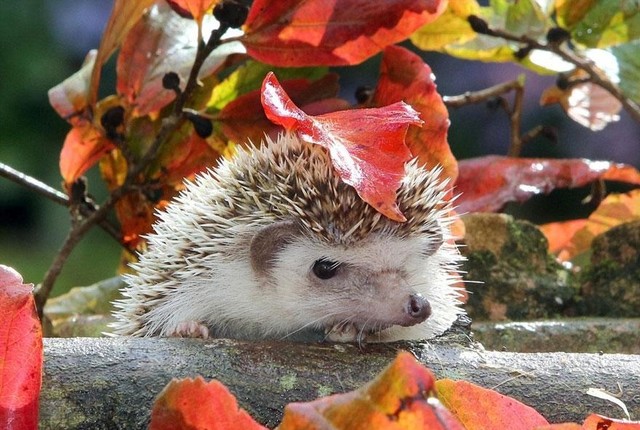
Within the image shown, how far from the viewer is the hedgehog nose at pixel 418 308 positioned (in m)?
1.23

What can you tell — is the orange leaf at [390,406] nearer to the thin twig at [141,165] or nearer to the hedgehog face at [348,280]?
the hedgehog face at [348,280]

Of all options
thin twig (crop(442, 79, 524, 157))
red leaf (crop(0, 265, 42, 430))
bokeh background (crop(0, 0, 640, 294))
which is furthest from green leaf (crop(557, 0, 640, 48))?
bokeh background (crop(0, 0, 640, 294))

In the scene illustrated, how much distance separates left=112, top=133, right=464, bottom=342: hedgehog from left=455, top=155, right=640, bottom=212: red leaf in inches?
10.7

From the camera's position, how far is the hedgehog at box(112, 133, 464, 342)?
1.26 m

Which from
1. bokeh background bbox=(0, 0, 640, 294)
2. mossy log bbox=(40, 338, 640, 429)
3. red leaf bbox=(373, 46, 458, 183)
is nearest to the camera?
mossy log bbox=(40, 338, 640, 429)

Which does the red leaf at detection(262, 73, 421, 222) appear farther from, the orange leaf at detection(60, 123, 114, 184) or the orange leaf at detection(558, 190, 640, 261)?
the orange leaf at detection(558, 190, 640, 261)

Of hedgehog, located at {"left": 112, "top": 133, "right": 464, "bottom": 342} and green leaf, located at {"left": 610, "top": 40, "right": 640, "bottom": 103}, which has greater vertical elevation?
hedgehog, located at {"left": 112, "top": 133, "right": 464, "bottom": 342}

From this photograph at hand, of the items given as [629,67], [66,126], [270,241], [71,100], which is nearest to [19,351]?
[270,241]

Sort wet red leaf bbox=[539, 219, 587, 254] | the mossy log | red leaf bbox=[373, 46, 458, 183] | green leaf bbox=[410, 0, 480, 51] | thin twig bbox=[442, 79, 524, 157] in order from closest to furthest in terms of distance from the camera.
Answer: the mossy log, red leaf bbox=[373, 46, 458, 183], green leaf bbox=[410, 0, 480, 51], thin twig bbox=[442, 79, 524, 157], wet red leaf bbox=[539, 219, 587, 254]

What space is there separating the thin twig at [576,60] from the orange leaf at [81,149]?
647mm

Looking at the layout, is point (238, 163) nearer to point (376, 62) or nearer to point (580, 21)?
point (580, 21)

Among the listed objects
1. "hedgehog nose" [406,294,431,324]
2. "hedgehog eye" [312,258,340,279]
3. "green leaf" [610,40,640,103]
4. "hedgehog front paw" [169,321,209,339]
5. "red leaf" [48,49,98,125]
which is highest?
"red leaf" [48,49,98,125]

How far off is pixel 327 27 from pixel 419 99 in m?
0.17

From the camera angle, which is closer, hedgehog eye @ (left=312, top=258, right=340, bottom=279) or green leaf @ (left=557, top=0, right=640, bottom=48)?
hedgehog eye @ (left=312, top=258, right=340, bottom=279)
